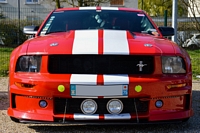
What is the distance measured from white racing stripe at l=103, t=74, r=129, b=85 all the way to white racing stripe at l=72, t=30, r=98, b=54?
31 cm

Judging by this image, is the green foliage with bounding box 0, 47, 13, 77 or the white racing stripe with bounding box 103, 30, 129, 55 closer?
the white racing stripe with bounding box 103, 30, 129, 55

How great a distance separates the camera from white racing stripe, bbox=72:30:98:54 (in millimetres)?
3986

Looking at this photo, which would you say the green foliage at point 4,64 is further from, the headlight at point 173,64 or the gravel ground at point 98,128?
the headlight at point 173,64

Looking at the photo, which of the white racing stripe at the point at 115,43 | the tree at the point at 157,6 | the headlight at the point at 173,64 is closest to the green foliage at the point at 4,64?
the white racing stripe at the point at 115,43

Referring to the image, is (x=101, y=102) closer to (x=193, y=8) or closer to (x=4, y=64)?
(x=4, y=64)

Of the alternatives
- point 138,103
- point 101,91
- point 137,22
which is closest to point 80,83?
point 101,91

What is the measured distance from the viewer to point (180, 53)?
417 cm

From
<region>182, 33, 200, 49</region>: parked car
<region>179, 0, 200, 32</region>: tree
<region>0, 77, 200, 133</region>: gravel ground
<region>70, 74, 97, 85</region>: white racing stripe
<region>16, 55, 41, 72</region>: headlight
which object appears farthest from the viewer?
<region>182, 33, 200, 49</region>: parked car

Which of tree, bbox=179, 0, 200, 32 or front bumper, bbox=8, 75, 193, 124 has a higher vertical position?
tree, bbox=179, 0, 200, 32

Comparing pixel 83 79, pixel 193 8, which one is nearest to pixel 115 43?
pixel 83 79

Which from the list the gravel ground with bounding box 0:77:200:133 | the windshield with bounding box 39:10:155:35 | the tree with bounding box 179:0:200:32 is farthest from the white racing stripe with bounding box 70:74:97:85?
the tree with bounding box 179:0:200:32

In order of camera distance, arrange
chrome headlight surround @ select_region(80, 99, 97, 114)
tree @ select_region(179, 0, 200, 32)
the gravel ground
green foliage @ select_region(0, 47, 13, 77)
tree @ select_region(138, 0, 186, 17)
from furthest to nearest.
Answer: tree @ select_region(138, 0, 186, 17) → tree @ select_region(179, 0, 200, 32) → green foliage @ select_region(0, 47, 13, 77) → the gravel ground → chrome headlight surround @ select_region(80, 99, 97, 114)

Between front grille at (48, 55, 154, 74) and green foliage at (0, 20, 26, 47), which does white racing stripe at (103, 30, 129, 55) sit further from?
green foliage at (0, 20, 26, 47)

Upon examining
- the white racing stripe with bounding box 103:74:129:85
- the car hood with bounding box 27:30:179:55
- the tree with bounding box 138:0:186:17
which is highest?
the tree with bounding box 138:0:186:17
